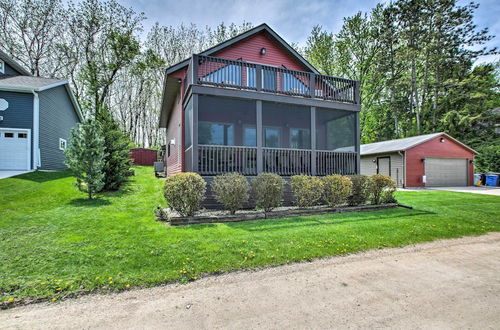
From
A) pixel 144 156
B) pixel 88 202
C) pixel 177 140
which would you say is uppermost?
pixel 177 140

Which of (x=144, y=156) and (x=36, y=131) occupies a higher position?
(x=36, y=131)

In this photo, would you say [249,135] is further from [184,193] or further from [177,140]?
[184,193]

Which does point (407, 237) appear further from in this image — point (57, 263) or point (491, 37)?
point (491, 37)

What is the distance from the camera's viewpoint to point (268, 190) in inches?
279

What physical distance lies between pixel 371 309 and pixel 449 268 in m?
2.22

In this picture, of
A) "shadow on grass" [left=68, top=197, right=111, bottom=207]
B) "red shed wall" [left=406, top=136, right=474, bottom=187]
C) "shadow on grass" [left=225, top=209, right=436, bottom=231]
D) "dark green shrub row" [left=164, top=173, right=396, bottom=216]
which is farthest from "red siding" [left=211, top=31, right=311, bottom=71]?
"red shed wall" [left=406, top=136, right=474, bottom=187]

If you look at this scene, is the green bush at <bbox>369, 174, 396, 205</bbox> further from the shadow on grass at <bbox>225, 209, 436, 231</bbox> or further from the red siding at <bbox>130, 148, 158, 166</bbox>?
the red siding at <bbox>130, 148, 158, 166</bbox>

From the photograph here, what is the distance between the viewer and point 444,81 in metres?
29.1

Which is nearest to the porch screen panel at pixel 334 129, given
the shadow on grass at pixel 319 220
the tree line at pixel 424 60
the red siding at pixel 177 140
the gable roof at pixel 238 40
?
the gable roof at pixel 238 40

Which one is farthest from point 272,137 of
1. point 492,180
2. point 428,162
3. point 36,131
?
point 492,180

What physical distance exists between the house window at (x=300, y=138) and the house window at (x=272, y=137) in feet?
2.54

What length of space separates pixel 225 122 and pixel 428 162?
56.6ft

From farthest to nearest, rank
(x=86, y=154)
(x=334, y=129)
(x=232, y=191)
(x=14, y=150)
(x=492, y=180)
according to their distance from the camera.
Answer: (x=334, y=129) → (x=492, y=180) → (x=14, y=150) → (x=86, y=154) → (x=232, y=191)

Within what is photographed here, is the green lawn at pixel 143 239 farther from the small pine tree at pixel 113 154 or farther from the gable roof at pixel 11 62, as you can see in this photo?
the gable roof at pixel 11 62
